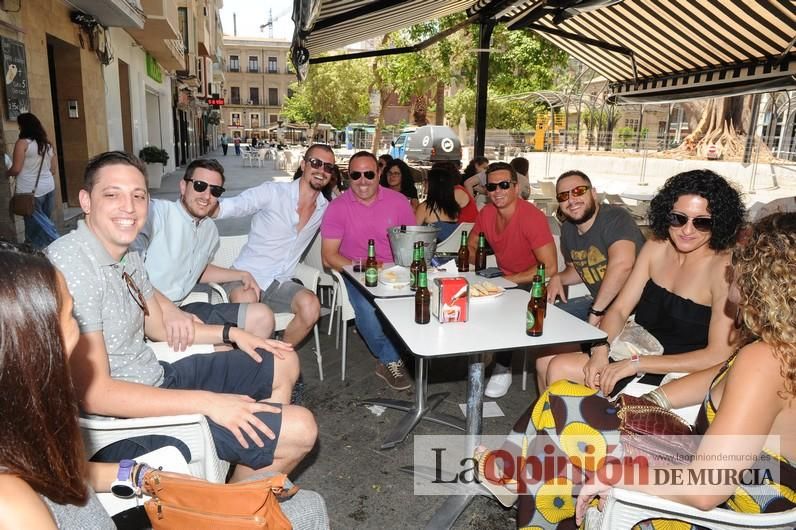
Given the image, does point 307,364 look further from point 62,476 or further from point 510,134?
point 510,134

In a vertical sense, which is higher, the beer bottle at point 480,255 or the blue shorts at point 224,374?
the beer bottle at point 480,255

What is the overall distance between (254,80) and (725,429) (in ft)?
255

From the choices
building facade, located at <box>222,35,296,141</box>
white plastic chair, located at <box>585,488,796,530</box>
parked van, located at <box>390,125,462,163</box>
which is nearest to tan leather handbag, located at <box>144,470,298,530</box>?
white plastic chair, located at <box>585,488,796,530</box>

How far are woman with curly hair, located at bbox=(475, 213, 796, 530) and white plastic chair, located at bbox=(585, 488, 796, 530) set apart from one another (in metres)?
0.04

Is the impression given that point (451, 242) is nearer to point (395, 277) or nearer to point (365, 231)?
point (365, 231)

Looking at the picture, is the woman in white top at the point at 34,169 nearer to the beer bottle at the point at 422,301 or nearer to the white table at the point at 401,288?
the white table at the point at 401,288

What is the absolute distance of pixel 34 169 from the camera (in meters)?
5.92

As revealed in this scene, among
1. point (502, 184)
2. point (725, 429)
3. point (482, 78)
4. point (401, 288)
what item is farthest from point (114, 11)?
point (725, 429)

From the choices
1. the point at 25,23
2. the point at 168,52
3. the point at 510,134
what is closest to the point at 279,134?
the point at 510,134

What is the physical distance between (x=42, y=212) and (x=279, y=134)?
6196 centimetres

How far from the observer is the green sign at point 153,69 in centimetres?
1673

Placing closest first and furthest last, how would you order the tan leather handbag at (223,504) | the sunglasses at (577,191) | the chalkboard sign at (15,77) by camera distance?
the tan leather handbag at (223,504)
the sunglasses at (577,191)
the chalkboard sign at (15,77)

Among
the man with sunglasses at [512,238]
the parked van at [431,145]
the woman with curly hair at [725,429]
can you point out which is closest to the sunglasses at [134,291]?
the woman with curly hair at [725,429]

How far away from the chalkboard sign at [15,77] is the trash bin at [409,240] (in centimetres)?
624
